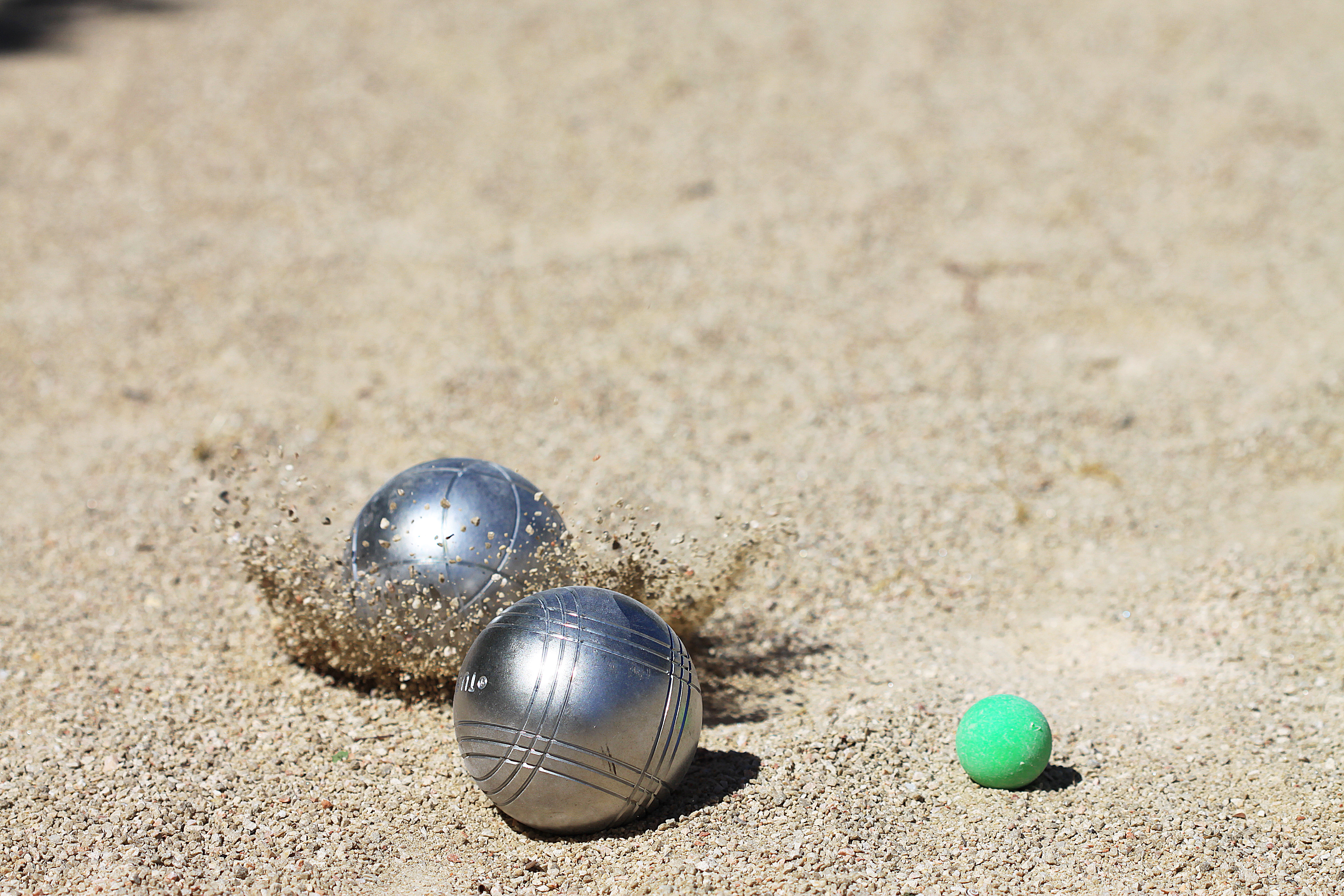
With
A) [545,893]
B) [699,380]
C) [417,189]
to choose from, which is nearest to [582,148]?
[417,189]

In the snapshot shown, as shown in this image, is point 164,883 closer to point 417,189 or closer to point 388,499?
point 388,499

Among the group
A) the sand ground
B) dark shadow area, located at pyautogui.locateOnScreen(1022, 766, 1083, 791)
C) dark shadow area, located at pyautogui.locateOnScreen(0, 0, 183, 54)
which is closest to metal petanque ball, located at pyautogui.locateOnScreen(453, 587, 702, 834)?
the sand ground

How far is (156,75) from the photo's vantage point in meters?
11.6

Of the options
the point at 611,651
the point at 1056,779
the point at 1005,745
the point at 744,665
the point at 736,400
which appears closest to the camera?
the point at 611,651

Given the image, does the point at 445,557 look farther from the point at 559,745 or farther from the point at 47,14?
the point at 47,14

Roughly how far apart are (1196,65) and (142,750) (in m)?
10.9

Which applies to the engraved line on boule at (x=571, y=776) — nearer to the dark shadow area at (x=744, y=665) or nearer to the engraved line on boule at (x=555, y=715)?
the engraved line on boule at (x=555, y=715)

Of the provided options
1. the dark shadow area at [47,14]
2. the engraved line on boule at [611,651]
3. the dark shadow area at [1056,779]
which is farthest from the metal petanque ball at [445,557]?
the dark shadow area at [47,14]

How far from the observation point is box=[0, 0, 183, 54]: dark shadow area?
12.4m

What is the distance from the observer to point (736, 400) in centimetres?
785

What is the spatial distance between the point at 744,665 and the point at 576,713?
1762mm

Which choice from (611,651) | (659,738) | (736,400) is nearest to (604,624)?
(611,651)

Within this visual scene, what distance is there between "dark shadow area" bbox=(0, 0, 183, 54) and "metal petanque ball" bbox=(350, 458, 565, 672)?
10359mm

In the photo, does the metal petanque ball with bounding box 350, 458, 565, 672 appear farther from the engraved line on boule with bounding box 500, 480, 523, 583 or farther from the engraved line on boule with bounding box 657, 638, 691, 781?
the engraved line on boule with bounding box 657, 638, 691, 781
